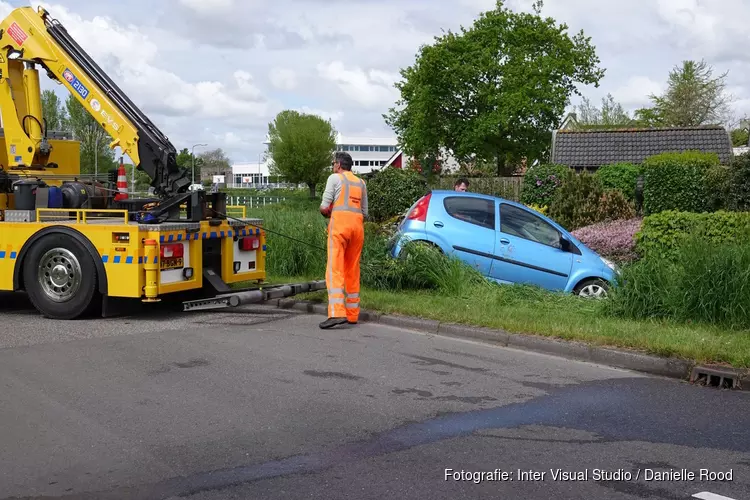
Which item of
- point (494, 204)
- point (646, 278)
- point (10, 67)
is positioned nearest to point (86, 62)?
point (10, 67)

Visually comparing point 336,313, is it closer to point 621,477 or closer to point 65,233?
point 65,233

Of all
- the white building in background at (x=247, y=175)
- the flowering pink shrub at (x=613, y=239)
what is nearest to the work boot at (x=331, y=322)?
the flowering pink shrub at (x=613, y=239)

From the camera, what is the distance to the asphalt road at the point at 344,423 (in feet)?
15.3

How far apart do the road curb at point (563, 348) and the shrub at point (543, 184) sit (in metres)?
12.3

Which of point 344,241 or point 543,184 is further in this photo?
point 543,184

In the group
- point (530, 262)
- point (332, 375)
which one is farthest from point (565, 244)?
point (332, 375)

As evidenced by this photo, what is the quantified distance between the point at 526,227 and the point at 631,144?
1893 centimetres

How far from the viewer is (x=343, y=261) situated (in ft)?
31.6

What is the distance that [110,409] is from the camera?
6.09m

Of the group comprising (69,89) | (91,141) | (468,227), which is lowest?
(468,227)

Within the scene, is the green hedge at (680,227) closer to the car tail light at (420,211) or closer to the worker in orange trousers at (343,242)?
the car tail light at (420,211)

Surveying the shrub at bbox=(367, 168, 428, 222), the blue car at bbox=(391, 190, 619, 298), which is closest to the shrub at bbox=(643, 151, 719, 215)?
the shrub at bbox=(367, 168, 428, 222)

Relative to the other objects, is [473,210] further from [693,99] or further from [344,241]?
[693,99]

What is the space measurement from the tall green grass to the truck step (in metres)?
3.88
